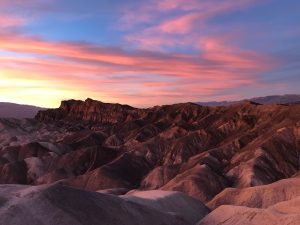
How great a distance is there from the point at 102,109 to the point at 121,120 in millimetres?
14889

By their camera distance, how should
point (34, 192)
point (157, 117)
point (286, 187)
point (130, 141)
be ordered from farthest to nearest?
point (157, 117) < point (130, 141) < point (286, 187) < point (34, 192)

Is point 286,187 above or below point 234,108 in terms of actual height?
below

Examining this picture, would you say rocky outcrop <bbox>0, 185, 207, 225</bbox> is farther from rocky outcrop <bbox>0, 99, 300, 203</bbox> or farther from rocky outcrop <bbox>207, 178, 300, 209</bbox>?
rocky outcrop <bbox>0, 99, 300, 203</bbox>

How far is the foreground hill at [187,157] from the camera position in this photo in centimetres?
6391

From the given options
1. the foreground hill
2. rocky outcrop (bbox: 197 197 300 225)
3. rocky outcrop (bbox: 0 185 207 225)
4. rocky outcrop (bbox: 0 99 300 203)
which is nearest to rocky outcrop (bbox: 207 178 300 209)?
the foreground hill

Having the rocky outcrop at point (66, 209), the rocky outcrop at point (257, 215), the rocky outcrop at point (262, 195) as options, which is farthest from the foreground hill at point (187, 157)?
the rocky outcrop at point (66, 209)

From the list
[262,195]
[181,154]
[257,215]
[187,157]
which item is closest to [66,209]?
[257,215]

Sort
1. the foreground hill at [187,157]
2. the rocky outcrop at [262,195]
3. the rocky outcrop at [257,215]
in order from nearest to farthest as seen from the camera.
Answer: the rocky outcrop at [257,215]
the rocky outcrop at [262,195]
the foreground hill at [187,157]

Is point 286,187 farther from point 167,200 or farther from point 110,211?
point 110,211

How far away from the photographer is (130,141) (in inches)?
4050

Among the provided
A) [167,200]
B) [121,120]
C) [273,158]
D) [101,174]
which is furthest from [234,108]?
[167,200]

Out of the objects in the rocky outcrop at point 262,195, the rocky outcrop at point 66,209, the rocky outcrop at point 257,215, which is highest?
the rocky outcrop at point 66,209

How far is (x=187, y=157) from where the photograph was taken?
8475cm

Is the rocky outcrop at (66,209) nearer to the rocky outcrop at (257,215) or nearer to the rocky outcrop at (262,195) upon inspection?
the rocky outcrop at (257,215)
